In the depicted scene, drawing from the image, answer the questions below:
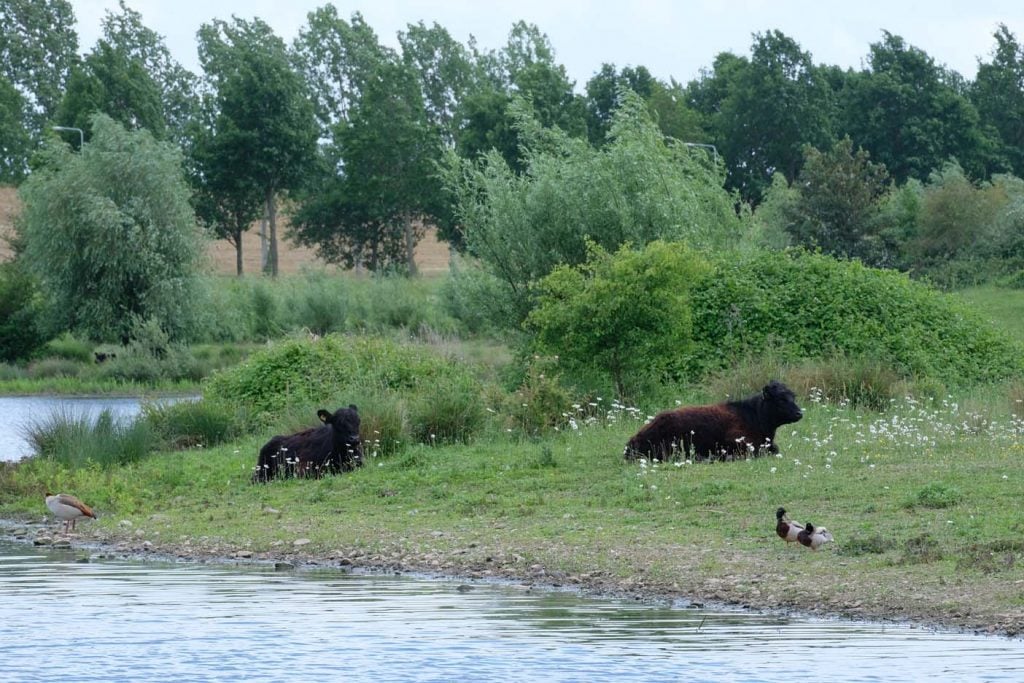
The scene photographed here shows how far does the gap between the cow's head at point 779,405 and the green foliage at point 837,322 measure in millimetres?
7358

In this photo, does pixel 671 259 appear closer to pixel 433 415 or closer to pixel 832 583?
pixel 433 415

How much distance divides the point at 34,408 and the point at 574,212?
66.0ft

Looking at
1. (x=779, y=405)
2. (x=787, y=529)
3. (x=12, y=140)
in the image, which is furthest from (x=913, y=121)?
(x=787, y=529)

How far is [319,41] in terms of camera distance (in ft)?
341

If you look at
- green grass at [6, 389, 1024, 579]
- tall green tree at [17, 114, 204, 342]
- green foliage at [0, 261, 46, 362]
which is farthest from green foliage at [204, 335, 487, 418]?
green foliage at [0, 261, 46, 362]

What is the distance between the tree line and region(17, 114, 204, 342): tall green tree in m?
13.3

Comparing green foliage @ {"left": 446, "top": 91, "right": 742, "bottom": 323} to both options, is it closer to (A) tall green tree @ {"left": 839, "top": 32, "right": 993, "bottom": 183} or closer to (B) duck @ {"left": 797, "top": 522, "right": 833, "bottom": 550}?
(B) duck @ {"left": 797, "top": 522, "right": 833, "bottom": 550}

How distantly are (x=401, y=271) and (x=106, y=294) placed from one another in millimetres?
25360

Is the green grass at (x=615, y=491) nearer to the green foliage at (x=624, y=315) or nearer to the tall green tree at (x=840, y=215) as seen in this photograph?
the green foliage at (x=624, y=315)

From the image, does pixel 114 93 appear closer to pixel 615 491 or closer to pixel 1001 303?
pixel 1001 303

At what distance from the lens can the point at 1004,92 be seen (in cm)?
10150

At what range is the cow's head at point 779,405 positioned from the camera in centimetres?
1950

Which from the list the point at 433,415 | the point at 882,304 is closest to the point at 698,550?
the point at 433,415


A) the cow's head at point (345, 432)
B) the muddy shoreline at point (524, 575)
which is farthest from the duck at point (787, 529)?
the cow's head at point (345, 432)
